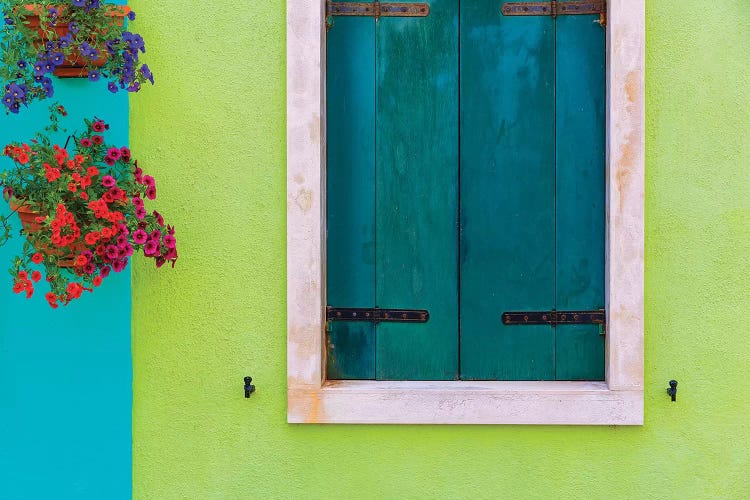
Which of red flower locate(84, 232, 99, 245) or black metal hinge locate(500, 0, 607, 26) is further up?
black metal hinge locate(500, 0, 607, 26)

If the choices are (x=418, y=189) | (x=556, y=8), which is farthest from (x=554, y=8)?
(x=418, y=189)

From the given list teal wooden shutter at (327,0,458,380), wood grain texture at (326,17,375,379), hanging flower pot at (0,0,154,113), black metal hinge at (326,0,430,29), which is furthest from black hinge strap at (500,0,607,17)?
hanging flower pot at (0,0,154,113)

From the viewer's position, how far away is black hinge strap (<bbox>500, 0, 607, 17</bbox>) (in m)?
2.73

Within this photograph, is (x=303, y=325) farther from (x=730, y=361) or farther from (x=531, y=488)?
(x=730, y=361)

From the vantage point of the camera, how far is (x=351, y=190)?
9.18 ft

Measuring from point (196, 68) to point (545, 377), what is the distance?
1767 millimetres

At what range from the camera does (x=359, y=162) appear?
9.17 ft

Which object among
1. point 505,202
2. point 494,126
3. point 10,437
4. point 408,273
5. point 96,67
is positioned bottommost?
point 10,437

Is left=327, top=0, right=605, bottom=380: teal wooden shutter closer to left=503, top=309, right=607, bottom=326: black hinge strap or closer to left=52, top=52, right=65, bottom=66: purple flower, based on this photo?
left=503, top=309, right=607, bottom=326: black hinge strap

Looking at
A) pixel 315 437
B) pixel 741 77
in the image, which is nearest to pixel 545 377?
pixel 315 437

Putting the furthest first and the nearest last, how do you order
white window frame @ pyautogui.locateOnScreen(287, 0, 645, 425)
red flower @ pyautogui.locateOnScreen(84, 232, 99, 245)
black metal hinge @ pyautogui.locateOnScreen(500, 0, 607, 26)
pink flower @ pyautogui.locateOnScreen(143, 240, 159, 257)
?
black metal hinge @ pyautogui.locateOnScreen(500, 0, 607, 26), white window frame @ pyautogui.locateOnScreen(287, 0, 645, 425), pink flower @ pyautogui.locateOnScreen(143, 240, 159, 257), red flower @ pyautogui.locateOnScreen(84, 232, 99, 245)

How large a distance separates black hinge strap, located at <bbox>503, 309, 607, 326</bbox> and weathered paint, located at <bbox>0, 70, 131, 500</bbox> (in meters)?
1.46

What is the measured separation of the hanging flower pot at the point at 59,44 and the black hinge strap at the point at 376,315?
1.08 meters

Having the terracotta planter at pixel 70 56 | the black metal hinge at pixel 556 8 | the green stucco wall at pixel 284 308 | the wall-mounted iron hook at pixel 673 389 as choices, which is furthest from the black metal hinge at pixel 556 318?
the terracotta planter at pixel 70 56
